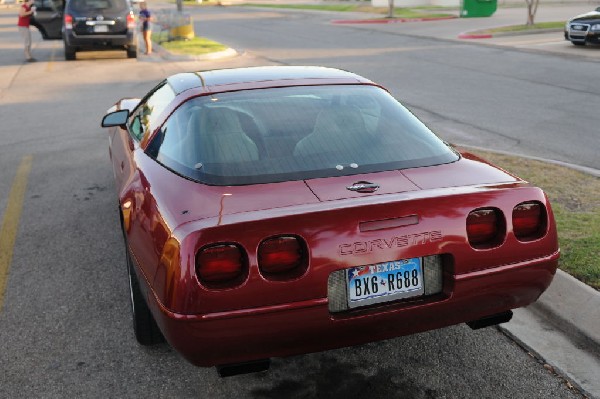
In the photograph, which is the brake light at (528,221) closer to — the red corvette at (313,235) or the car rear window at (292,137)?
the red corvette at (313,235)

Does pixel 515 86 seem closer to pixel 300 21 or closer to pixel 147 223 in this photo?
pixel 147 223

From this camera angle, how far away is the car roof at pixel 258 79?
440 cm

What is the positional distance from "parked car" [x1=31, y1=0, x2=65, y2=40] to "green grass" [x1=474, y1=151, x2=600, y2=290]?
17.5 metres

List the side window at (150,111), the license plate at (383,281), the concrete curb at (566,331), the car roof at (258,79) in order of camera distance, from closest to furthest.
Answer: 1. the license plate at (383,281)
2. the concrete curb at (566,331)
3. the car roof at (258,79)
4. the side window at (150,111)

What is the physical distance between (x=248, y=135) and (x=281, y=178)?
1.67 feet

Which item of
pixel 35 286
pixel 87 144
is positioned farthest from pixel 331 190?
pixel 87 144

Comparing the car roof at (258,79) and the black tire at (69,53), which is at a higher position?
the car roof at (258,79)

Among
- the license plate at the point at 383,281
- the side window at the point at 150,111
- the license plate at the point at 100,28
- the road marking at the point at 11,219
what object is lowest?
the road marking at the point at 11,219

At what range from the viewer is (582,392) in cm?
363

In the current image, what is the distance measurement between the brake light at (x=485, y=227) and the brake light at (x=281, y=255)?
83cm

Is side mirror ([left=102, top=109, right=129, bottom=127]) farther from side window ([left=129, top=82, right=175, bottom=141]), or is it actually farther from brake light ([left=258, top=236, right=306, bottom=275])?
brake light ([left=258, top=236, right=306, bottom=275])

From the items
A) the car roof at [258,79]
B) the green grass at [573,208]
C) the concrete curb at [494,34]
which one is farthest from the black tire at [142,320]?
the concrete curb at [494,34]

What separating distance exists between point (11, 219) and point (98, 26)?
49.5 feet

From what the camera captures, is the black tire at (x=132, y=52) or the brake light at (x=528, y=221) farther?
the black tire at (x=132, y=52)
